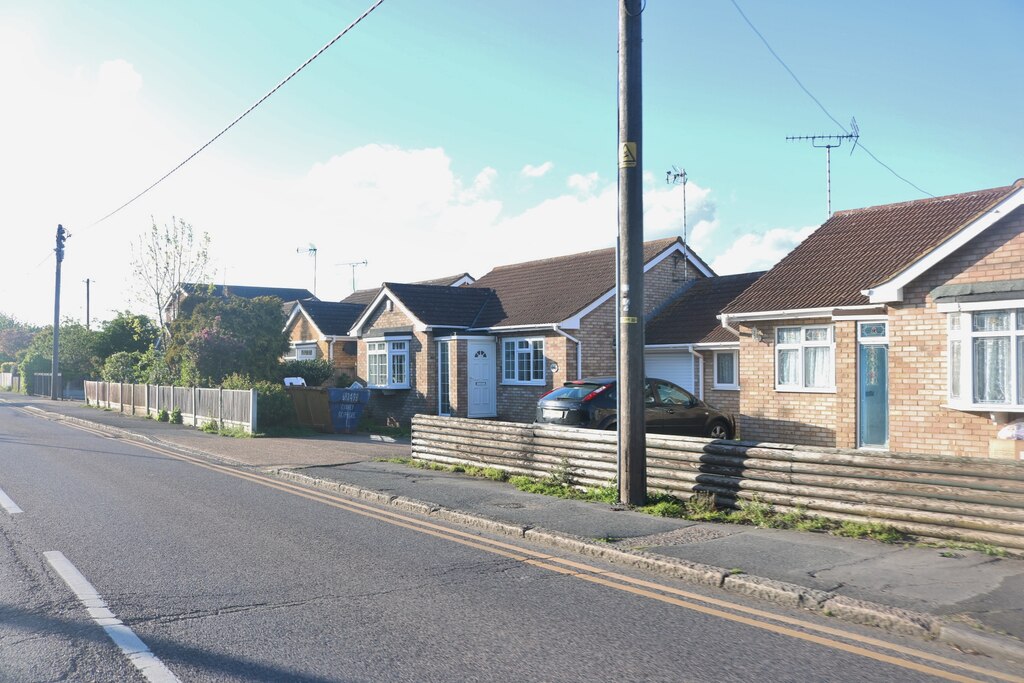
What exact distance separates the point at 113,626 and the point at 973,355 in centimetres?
1225

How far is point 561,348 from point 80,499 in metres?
14.5

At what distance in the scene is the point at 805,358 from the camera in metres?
17.5

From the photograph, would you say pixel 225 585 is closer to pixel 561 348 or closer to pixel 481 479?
pixel 481 479

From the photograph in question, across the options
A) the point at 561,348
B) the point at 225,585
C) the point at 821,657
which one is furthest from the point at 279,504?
the point at 561,348

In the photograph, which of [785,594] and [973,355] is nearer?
[785,594]

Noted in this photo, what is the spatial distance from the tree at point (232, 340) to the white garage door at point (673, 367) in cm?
1398

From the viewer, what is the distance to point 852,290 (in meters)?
16.6

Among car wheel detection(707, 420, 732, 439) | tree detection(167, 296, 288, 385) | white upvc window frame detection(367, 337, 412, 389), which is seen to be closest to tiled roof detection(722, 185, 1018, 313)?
car wheel detection(707, 420, 732, 439)

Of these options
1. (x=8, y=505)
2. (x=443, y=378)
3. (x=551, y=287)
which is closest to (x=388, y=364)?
(x=443, y=378)

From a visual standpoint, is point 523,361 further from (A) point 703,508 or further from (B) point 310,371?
(A) point 703,508

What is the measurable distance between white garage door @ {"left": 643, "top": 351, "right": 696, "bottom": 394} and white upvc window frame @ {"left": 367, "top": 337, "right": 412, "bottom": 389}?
320 inches

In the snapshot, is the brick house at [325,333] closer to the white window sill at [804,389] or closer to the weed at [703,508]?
the white window sill at [804,389]

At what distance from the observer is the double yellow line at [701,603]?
202 inches

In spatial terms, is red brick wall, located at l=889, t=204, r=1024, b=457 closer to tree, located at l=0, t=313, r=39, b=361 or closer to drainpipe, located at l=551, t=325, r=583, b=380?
drainpipe, located at l=551, t=325, r=583, b=380
